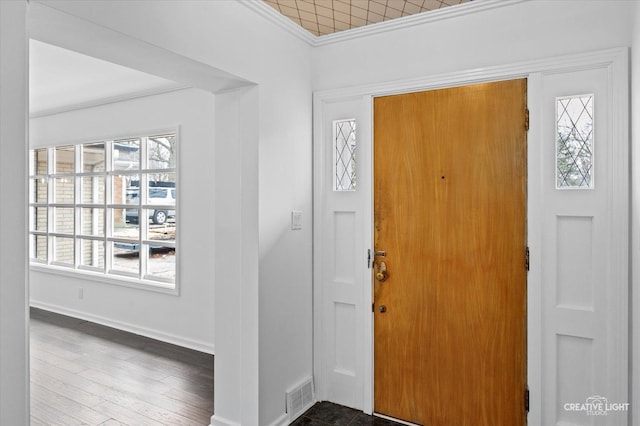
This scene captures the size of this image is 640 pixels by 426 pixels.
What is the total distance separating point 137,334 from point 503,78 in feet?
13.2

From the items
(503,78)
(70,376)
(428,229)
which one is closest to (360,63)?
(503,78)

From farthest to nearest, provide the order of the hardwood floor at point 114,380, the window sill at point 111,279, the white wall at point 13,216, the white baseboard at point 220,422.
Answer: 1. the window sill at point 111,279
2. the hardwood floor at point 114,380
3. the white baseboard at point 220,422
4. the white wall at point 13,216

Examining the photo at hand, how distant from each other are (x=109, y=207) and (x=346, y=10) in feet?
11.6

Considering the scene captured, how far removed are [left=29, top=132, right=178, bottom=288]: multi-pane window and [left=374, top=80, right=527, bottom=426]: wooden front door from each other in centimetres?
234

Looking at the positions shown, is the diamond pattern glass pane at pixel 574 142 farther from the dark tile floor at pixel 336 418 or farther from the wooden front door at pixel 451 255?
the dark tile floor at pixel 336 418

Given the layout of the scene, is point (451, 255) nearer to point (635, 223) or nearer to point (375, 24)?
point (635, 223)

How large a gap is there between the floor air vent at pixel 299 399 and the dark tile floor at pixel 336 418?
0.03 metres

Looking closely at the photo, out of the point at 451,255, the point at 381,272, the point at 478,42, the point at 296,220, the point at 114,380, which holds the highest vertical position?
the point at 478,42

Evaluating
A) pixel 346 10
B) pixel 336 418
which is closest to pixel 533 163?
pixel 346 10

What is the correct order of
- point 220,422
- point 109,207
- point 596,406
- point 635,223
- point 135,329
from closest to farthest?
point 635,223, point 596,406, point 220,422, point 135,329, point 109,207

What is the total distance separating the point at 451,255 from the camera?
2.33 meters

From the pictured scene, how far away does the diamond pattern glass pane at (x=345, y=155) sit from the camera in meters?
2.65

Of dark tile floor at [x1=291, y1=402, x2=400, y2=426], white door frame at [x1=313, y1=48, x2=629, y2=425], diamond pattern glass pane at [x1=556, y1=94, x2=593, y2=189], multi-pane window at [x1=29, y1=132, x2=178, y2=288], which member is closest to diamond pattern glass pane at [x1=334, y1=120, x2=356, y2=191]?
white door frame at [x1=313, y1=48, x2=629, y2=425]

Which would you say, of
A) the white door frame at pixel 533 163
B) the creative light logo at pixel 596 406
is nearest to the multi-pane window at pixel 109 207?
the white door frame at pixel 533 163
